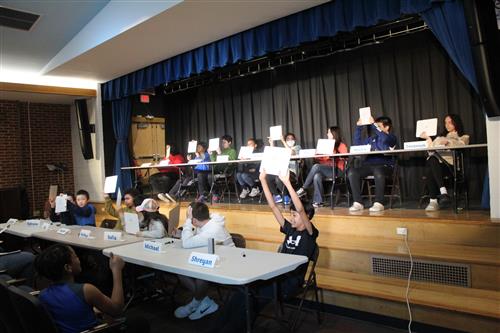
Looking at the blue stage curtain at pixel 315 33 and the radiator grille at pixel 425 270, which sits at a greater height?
the blue stage curtain at pixel 315 33

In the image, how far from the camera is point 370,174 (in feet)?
15.5

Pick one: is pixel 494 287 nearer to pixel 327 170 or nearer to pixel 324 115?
pixel 327 170

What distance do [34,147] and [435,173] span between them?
790cm

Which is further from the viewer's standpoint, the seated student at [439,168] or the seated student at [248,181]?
the seated student at [248,181]

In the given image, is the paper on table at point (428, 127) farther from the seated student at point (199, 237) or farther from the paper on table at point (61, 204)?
the paper on table at point (61, 204)

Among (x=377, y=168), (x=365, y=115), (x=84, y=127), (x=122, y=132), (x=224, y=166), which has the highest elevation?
(x=84, y=127)

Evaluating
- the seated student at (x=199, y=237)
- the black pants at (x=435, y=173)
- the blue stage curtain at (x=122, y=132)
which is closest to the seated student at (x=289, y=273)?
the seated student at (x=199, y=237)

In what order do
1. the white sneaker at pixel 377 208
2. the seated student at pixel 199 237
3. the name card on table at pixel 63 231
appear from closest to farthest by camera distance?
the seated student at pixel 199 237 → the name card on table at pixel 63 231 → the white sneaker at pixel 377 208

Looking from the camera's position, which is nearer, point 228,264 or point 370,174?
point 228,264

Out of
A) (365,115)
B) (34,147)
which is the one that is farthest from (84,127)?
(365,115)

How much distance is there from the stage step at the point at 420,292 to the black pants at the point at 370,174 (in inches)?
49.7

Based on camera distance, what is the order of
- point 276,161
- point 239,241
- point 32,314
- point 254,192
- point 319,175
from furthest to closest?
point 254,192, point 319,175, point 239,241, point 276,161, point 32,314

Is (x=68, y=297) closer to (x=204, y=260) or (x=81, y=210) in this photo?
(x=204, y=260)

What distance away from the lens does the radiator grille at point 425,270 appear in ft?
9.87
